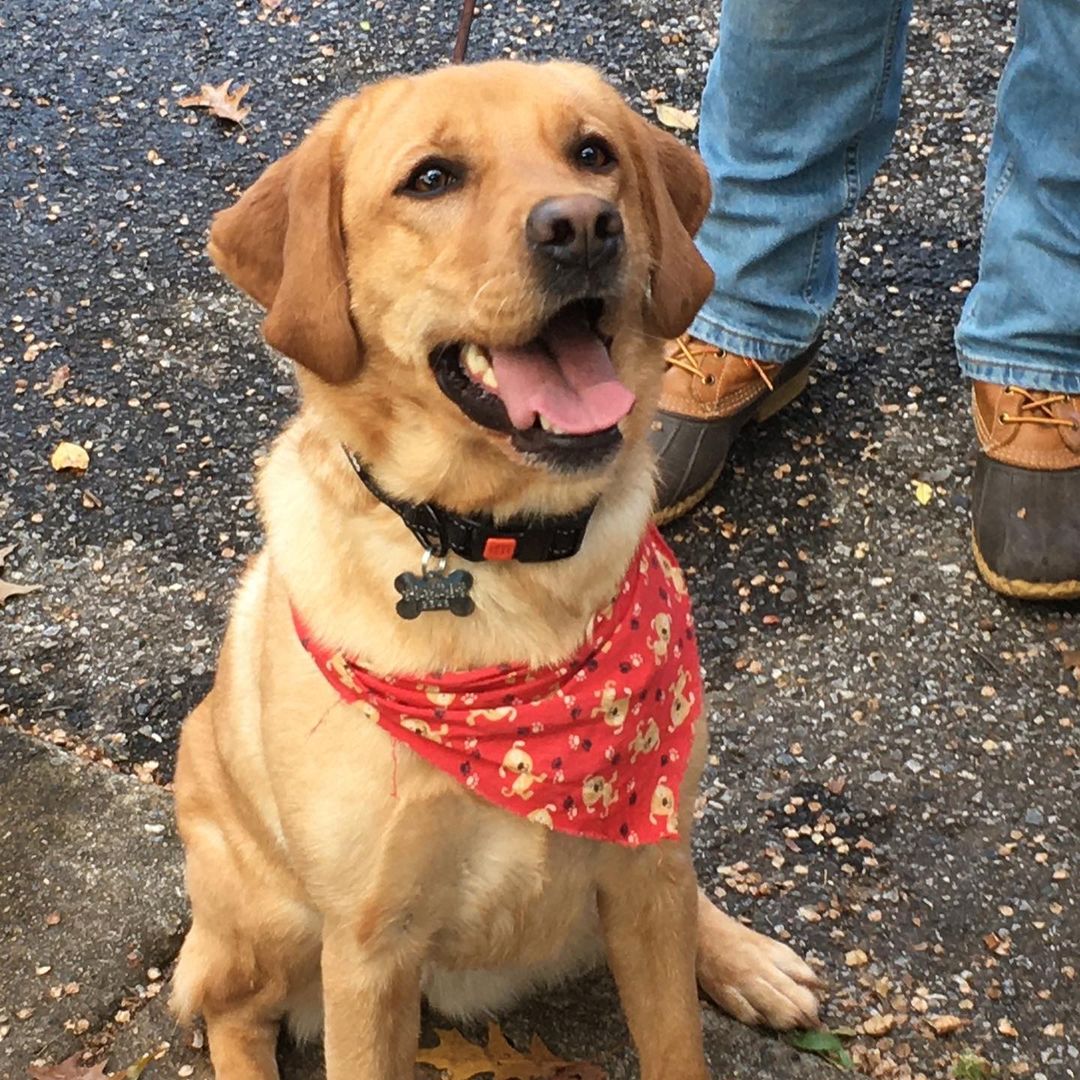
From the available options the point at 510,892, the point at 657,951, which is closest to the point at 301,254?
the point at 510,892

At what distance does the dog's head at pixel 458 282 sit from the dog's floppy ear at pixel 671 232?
2cm

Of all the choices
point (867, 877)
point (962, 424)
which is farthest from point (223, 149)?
point (867, 877)

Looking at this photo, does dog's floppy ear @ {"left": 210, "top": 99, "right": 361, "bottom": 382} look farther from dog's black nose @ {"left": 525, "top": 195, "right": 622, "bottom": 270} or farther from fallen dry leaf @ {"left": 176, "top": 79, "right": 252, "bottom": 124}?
fallen dry leaf @ {"left": 176, "top": 79, "right": 252, "bottom": 124}

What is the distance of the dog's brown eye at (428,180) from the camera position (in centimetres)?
212

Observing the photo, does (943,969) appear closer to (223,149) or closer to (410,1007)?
(410,1007)

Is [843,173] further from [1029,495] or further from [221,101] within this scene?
[221,101]

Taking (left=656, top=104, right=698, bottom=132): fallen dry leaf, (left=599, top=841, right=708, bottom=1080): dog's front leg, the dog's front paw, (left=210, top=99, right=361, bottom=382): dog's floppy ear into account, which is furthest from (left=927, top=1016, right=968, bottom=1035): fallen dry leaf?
(left=656, top=104, right=698, bottom=132): fallen dry leaf

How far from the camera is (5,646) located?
11.6 ft

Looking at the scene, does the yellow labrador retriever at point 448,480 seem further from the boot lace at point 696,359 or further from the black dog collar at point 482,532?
the boot lace at point 696,359

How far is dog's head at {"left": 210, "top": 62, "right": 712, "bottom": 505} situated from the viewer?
202 cm

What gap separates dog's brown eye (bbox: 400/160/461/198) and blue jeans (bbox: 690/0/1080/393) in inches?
56.5

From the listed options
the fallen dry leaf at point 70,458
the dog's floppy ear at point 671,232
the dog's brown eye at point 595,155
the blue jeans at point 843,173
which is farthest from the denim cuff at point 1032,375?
the fallen dry leaf at point 70,458

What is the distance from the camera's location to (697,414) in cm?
370

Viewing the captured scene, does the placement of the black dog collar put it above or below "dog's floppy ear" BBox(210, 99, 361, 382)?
below
